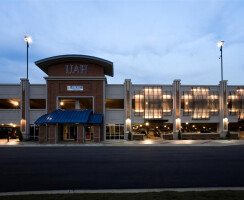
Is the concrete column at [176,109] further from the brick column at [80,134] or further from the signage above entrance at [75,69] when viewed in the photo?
the signage above entrance at [75,69]

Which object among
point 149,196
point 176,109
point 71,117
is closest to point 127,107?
point 176,109

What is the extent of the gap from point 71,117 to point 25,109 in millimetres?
8990

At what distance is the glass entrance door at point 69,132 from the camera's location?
100 feet

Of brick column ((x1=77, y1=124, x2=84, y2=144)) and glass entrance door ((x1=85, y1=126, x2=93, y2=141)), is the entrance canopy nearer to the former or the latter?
brick column ((x1=77, y1=124, x2=84, y2=144))

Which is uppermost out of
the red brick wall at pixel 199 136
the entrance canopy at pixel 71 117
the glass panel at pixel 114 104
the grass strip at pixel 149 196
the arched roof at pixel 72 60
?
the arched roof at pixel 72 60

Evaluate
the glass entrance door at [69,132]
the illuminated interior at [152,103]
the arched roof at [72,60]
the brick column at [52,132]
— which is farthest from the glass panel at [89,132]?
the arched roof at [72,60]

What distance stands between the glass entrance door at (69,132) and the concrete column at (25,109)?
610cm

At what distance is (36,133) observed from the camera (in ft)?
102

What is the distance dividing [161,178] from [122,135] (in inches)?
865

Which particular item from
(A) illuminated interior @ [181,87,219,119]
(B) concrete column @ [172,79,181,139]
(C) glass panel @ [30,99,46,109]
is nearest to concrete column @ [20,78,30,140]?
(C) glass panel @ [30,99,46,109]

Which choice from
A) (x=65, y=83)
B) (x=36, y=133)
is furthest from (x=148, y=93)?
(x=36, y=133)

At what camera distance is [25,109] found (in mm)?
30609

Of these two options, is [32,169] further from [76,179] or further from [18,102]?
[18,102]

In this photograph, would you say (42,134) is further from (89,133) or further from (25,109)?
(89,133)
